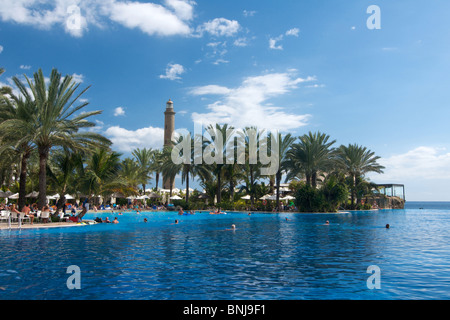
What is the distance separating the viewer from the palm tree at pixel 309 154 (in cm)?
3959

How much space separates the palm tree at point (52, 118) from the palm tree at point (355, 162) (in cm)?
3584

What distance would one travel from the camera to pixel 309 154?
3941cm

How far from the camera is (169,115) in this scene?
66.6 m

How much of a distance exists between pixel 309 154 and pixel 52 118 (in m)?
27.5

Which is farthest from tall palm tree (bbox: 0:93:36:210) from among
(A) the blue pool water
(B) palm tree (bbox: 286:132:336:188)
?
(B) palm tree (bbox: 286:132:336:188)

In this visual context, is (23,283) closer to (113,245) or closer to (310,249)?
(113,245)

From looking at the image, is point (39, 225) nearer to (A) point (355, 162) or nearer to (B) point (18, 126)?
(B) point (18, 126)

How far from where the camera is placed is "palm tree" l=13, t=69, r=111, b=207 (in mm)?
19844

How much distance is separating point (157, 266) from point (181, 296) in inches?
119

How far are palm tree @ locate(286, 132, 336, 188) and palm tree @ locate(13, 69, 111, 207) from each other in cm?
2479

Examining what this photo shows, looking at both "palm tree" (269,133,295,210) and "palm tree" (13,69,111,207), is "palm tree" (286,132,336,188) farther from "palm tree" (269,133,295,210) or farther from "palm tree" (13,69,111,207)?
"palm tree" (13,69,111,207)

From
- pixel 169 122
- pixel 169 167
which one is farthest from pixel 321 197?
pixel 169 122

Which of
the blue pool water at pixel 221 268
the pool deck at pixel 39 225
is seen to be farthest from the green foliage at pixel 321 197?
the pool deck at pixel 39 225
